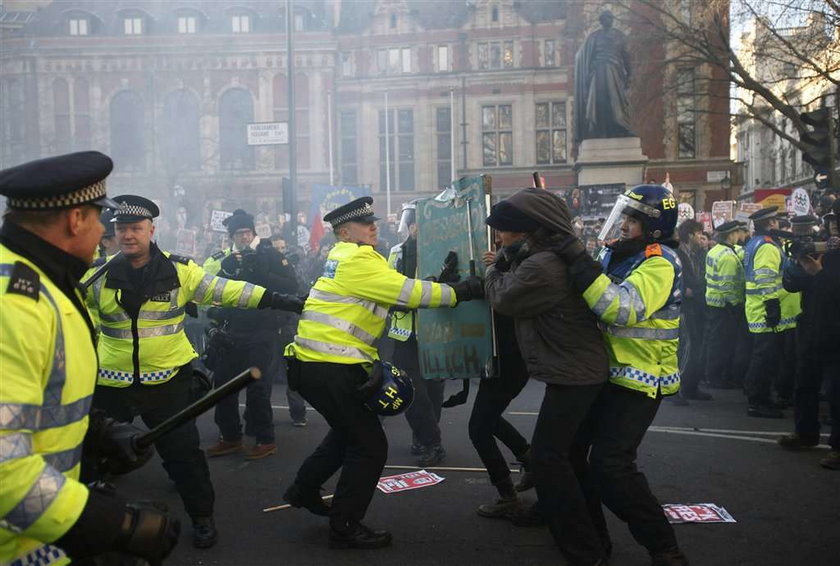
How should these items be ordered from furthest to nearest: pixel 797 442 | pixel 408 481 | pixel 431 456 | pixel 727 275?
pixel 727 275 → pixel 797 442 → pixel 431 456 → pixel 408 481

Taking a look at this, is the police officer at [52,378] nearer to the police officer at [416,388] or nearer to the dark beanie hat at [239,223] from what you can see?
the police officer at [416,388]

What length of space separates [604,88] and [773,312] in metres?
7.63

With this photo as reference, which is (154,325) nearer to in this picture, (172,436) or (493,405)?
(172,436)

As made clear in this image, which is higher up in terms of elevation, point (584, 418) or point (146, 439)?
point (146, 439)

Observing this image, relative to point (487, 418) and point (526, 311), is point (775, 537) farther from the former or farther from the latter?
point (526, 311)

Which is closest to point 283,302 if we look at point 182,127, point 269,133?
point 269,133

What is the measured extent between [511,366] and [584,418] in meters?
0.85

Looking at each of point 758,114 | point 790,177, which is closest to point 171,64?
point 758,114

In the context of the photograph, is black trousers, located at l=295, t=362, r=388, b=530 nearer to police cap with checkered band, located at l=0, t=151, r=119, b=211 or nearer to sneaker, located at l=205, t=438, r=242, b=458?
police cap with checkered band, located at l=0, t=151, r=119, b=211

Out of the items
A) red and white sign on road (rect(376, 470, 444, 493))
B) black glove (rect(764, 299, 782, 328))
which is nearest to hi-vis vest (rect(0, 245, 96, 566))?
red and white sign on road (rect(376, 470, 444, 493))

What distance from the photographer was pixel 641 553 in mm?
4043

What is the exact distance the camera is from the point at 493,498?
4.99 meters

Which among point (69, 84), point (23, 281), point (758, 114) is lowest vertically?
point (23, 281)

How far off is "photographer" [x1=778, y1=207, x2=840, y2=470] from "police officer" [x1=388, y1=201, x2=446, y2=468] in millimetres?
2800
